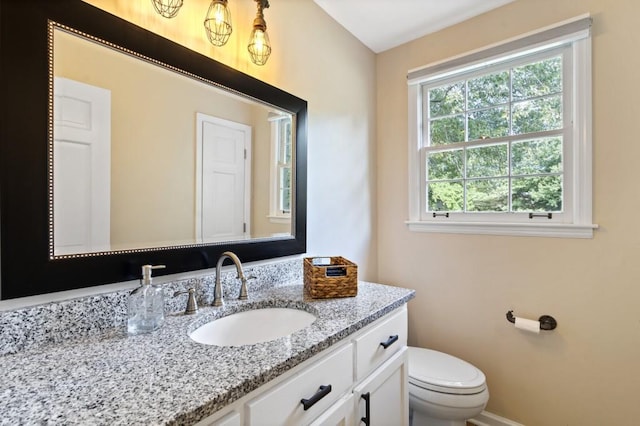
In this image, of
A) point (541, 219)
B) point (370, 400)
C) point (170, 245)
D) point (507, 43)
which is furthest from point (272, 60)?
point (541, 219)

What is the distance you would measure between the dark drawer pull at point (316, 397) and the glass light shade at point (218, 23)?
4.10 feet

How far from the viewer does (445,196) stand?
1984mm

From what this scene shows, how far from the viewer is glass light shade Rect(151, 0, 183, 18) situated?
39.6 inches

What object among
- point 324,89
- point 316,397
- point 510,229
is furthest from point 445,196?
point 316,397

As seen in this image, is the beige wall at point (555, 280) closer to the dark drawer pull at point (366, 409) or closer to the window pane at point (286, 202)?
the window pane at point (286, 202)

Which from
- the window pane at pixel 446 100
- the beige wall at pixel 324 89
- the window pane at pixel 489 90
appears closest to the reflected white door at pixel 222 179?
the beige wall at pixel 324 89

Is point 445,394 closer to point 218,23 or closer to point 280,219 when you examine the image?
point 280,219

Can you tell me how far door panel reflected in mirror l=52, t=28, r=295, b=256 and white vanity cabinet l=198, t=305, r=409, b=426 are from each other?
62 centimetres

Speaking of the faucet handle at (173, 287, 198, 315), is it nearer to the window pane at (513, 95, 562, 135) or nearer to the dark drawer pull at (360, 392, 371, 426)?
the dark drawer pull at (360, 392, 371, 426)

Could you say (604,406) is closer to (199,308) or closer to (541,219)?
(541,219)

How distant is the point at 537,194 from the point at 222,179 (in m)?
1.64

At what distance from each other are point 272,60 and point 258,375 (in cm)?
134

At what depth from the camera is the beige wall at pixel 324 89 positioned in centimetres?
125

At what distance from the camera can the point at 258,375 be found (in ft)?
2.18
